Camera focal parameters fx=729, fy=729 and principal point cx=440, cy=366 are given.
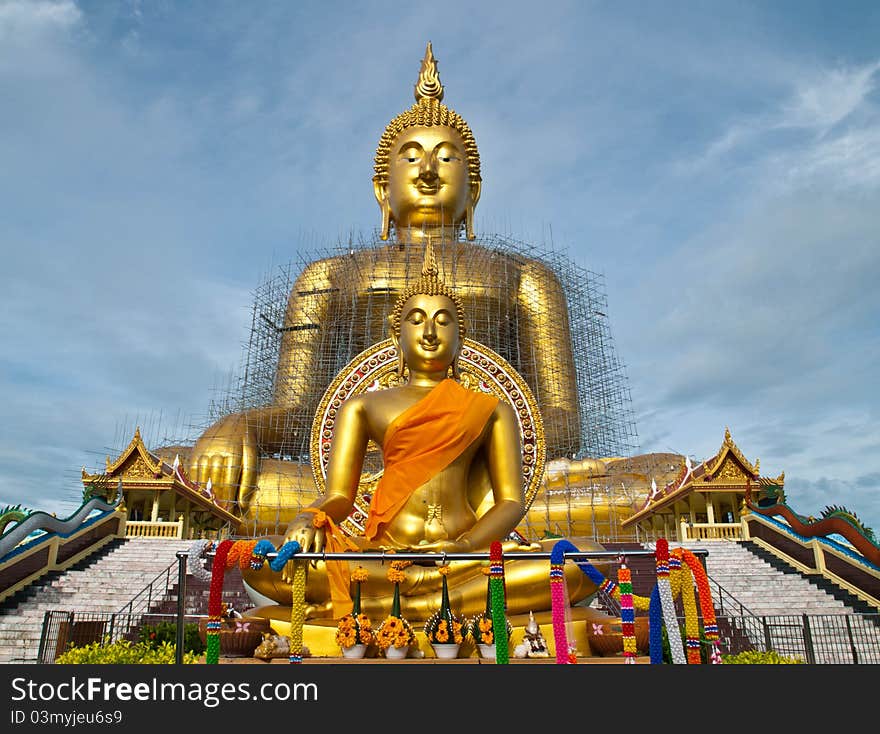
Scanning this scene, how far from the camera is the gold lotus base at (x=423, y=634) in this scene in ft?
14.4

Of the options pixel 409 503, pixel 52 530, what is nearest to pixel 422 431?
pixel 409 503

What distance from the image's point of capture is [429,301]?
6.52m

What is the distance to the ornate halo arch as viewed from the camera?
8.73 m

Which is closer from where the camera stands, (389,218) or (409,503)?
(409,503)

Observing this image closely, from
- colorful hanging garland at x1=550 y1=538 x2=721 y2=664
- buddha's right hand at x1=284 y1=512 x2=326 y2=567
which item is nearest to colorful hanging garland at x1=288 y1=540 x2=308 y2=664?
buddha's right hand at x1=284 y1=512 x2=326 y2=567

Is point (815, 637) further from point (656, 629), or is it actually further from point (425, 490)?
point (656, 629)

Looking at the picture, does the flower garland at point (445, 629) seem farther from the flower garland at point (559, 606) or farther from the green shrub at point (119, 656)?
the green shrub at point (119, 656)

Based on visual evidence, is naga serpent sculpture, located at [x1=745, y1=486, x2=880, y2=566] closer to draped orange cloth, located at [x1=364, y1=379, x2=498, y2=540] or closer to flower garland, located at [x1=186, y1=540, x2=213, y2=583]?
draped orange cloth, located at [x1=364, y1=379, x2=498, y2=540]

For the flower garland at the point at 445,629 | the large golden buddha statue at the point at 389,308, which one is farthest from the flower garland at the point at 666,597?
the large golden buddha statue at the point at 389,308

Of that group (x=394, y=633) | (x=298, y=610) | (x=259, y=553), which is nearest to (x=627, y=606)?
(x=394, y=633)

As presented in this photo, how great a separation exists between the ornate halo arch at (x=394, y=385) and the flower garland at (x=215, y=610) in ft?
16.6
